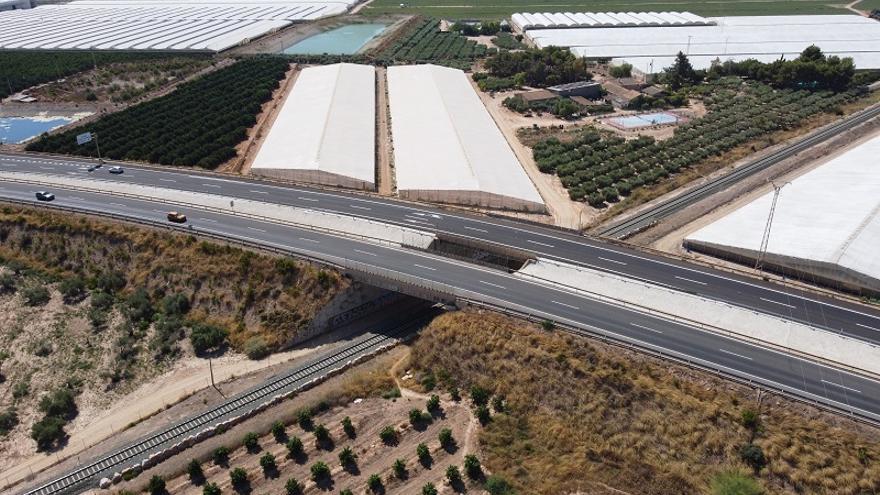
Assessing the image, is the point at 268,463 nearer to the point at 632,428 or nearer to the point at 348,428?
the point at 348,428

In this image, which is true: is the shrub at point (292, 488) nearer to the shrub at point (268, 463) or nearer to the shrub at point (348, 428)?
the shrub at point (268, 463)

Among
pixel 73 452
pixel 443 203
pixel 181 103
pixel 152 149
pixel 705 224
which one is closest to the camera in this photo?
pixel 73 452

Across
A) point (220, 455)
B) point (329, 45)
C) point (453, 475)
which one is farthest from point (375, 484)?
point (329, 45)

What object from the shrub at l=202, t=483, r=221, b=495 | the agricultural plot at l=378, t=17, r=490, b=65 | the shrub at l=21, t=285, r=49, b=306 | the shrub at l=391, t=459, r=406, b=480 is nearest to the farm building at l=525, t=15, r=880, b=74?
the agricultural plot at l=378, t=17, r=490, b=65

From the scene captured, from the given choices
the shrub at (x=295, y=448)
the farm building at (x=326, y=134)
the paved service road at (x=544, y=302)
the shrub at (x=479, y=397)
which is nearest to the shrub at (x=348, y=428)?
the shrub at (x=295, y=448)

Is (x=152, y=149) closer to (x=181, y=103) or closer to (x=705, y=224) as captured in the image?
(x=181, y=103)

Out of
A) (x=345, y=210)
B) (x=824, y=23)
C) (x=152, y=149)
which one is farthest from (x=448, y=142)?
(x=824, y=23)
